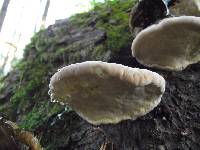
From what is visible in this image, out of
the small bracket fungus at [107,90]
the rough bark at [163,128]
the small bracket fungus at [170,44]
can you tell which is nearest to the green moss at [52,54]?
the rough bark at [163,128]

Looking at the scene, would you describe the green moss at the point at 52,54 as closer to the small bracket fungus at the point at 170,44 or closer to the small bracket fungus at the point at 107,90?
the small bracket fungus at the point at 170,44

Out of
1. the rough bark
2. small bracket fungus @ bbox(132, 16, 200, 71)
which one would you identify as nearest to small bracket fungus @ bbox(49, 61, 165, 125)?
the rough bark

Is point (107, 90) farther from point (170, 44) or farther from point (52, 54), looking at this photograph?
point (52, 54)

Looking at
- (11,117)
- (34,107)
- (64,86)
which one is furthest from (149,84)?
(11,117)

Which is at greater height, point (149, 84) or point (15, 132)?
point (149, 84)

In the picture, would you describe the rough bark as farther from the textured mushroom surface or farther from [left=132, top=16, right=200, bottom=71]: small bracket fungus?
the textured mushroom surface

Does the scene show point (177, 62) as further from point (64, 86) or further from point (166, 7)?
point (64, 86)

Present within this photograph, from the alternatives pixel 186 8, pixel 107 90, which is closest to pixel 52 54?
pixel 186 8
